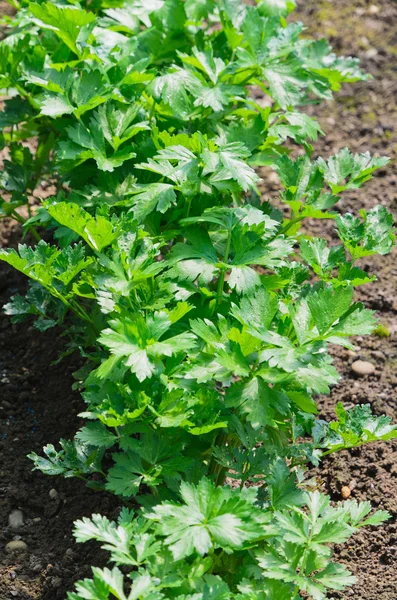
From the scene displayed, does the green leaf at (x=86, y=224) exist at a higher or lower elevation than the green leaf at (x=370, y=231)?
higher

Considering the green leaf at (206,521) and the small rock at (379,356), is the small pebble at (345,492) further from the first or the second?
the green leaf at (206,521)

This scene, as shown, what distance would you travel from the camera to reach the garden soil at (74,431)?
8.03 ft

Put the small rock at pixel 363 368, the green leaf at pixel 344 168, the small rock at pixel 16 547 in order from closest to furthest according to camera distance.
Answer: the small rock at pixel 16 547
the green leaf at pixel 344 168
the small rock at pixel 363 368

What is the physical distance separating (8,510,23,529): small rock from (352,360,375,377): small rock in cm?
122

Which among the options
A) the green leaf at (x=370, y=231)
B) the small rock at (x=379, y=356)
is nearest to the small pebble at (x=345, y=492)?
the small rock at (x=379, y=356)

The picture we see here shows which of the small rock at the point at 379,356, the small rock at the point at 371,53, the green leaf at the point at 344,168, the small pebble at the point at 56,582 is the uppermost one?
the green leaf at the point at 344,168

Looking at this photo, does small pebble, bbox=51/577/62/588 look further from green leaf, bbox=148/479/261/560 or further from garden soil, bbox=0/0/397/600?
green leaf, bbox=148/479/261/560

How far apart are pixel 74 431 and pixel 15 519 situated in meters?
0.35

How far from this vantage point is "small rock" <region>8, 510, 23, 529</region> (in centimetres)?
258

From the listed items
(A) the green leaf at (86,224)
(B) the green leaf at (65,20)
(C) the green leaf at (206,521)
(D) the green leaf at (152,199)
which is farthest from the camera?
(B) the green leaf at (65,20)

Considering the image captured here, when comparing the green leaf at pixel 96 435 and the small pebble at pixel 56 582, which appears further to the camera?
the small pebble at pixel 56 582

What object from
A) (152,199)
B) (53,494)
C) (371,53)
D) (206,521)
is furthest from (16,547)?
(371,53)

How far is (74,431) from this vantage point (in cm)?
281

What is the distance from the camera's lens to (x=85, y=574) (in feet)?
7.83
